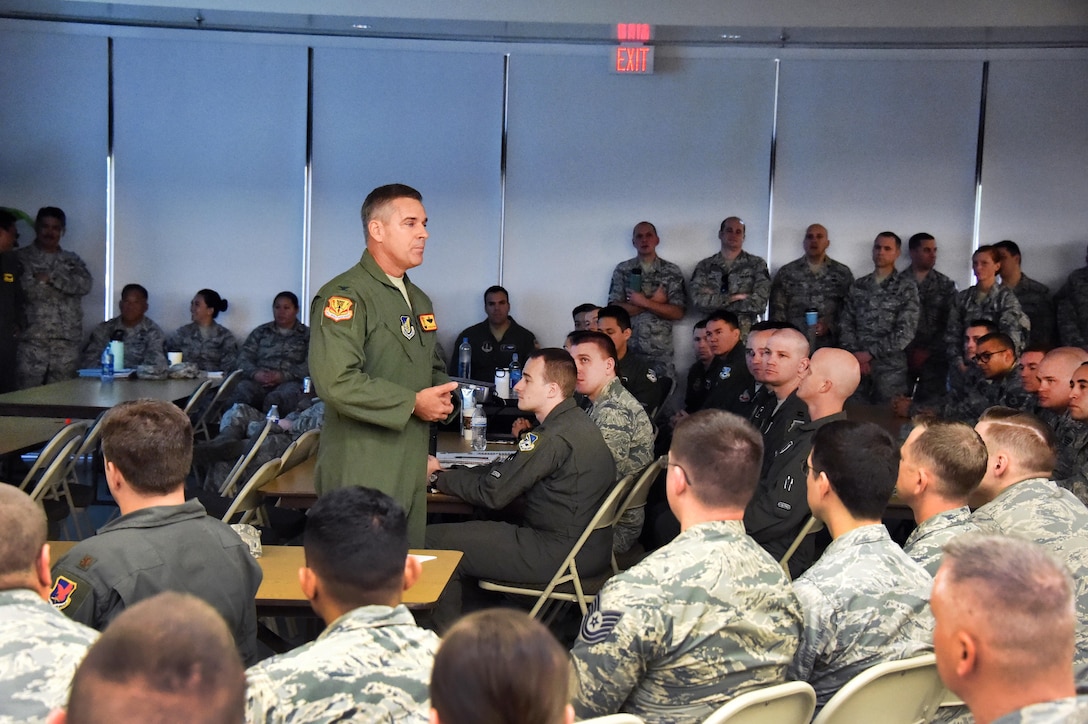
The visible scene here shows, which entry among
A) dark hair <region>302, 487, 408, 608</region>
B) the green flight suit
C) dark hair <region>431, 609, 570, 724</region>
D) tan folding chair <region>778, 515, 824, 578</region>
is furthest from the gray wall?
dark hair <region>431, 609, 570, 724</region>

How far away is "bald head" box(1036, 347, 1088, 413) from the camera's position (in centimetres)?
457

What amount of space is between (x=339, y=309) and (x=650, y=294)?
216 inches

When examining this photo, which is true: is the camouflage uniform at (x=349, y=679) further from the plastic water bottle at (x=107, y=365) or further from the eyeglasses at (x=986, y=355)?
the plastic water bottle at (x=107, y=365)

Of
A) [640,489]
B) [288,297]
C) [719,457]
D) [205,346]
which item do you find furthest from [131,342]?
[719,457]

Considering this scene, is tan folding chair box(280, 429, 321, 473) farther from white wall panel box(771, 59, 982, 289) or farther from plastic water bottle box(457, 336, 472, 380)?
white wall panel box(771, 59, 982, 289)

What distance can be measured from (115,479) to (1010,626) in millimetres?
1831

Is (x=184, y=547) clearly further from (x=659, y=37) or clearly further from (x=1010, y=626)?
(x=659, y=37)

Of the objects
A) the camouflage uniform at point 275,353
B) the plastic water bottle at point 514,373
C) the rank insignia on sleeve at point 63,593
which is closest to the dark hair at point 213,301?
the camouflage uniform at point 275,353

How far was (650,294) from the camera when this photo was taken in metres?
8.55

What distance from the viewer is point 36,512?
1.84 m

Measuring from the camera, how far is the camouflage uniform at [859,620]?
223cm

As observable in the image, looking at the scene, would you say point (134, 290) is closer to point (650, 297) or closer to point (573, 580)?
point (650, 297)

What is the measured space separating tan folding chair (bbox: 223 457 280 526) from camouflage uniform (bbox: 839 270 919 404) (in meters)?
5.32

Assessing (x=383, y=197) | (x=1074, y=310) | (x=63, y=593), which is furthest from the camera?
(x=1074, y=310)
